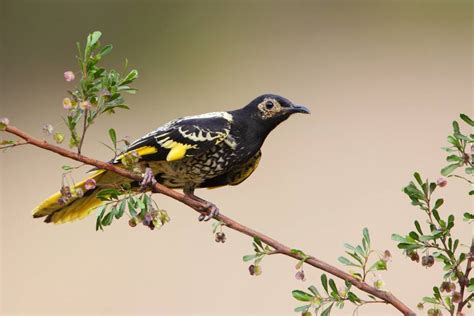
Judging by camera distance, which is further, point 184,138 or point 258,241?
point 184,138

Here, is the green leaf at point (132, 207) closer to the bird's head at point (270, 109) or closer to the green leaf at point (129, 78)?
the green leaf at point (129, 78)

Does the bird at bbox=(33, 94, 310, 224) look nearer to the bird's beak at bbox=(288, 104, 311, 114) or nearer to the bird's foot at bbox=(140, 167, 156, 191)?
the bird's beak at bbox=(288, 104, 311, 114)

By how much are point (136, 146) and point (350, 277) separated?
739mm

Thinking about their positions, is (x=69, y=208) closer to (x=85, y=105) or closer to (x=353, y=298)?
(x=85, y=105)

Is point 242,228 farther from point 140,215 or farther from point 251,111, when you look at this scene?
point 251,111

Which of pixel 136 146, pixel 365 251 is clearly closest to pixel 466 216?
pixel 365 251

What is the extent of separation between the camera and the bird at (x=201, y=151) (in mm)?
1694

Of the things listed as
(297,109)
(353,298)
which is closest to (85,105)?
(353,298)

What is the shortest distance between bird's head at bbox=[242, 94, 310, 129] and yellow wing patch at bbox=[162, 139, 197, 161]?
0.90ft

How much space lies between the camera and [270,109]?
6.39 feet

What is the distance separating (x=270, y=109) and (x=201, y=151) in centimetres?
26

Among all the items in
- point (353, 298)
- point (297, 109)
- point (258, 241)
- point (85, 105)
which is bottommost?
point (353, 298)

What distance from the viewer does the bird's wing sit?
1.71 meters

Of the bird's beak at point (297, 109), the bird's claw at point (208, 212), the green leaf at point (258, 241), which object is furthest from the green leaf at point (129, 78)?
the bird's beak at point (297, 109)
